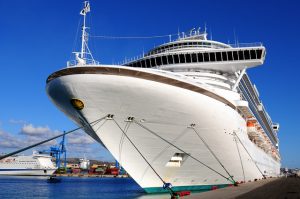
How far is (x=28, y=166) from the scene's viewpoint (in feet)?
296

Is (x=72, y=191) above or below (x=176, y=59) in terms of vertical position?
below

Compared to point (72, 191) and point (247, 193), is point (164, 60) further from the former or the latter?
point (72, 191)

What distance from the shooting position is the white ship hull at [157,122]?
15711mm

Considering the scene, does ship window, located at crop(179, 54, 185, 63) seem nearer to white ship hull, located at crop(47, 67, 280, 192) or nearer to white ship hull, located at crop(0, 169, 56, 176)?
white ship hull, located at crop(47, 67, 280, 192)

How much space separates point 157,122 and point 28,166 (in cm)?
8278

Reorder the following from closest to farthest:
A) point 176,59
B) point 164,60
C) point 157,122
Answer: point 157,122 → point 176,59 → point 164,60

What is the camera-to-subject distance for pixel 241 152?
2169cm

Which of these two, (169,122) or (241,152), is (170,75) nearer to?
(169,122)

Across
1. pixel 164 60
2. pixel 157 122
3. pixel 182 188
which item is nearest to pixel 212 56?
pixel 164 60

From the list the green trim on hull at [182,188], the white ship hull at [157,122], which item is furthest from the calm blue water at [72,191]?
the white ship hull at [157,122]

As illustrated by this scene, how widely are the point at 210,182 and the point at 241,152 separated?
3.25m

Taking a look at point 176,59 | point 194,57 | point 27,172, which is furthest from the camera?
point 27,172

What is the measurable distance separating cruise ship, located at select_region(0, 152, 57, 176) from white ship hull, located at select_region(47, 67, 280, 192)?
76.2 m

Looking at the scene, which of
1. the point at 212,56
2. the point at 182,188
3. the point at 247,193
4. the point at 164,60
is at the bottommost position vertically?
the point at 247,193
